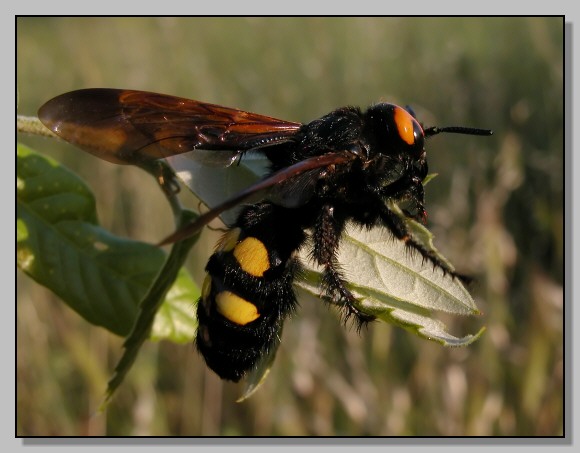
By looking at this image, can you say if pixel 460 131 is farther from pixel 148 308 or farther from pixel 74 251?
pixel 74 251

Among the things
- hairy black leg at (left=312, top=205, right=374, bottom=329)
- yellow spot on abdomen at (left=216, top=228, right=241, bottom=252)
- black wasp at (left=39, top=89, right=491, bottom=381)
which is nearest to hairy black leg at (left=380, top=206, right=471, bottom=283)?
black wasp at (left=39, top=89, right=491, bottom=381)

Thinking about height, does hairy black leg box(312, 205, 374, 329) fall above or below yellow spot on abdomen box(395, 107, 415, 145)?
below

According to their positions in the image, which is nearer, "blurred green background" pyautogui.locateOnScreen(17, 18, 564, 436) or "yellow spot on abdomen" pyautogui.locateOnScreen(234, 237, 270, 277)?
"yellow spot on abdomen" pyautogui.locateOnScreen(234, 237, 270, 277)

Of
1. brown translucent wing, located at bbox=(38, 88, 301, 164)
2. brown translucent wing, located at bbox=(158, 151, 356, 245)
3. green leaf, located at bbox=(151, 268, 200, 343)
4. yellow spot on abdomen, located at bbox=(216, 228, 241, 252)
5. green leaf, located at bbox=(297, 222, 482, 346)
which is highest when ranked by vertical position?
brown translucent wing, located at bbox=(38, 88, 301, 164)

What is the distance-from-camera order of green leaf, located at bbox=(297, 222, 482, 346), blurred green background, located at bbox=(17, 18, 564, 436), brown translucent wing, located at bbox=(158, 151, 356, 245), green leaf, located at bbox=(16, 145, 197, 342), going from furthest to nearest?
blurred green background, located at bbox=(17, 18, 564, 436) → green leaf, located at bbox=(16, 145, 197, 342) → green leaf, located at bbox=(297, 222, 482, 346) → brown translucent wing, located at bbox=(158, 151, 356, 245)

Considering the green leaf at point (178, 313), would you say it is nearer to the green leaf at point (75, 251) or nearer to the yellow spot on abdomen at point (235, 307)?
the green leaf at point (75, 251)

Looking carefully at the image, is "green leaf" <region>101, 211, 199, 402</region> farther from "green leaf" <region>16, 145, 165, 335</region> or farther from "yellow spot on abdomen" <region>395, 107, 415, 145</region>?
"yellow spot on abdomen" <region>395, 107, 415, 145</region>

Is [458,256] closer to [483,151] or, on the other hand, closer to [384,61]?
[483,151]
